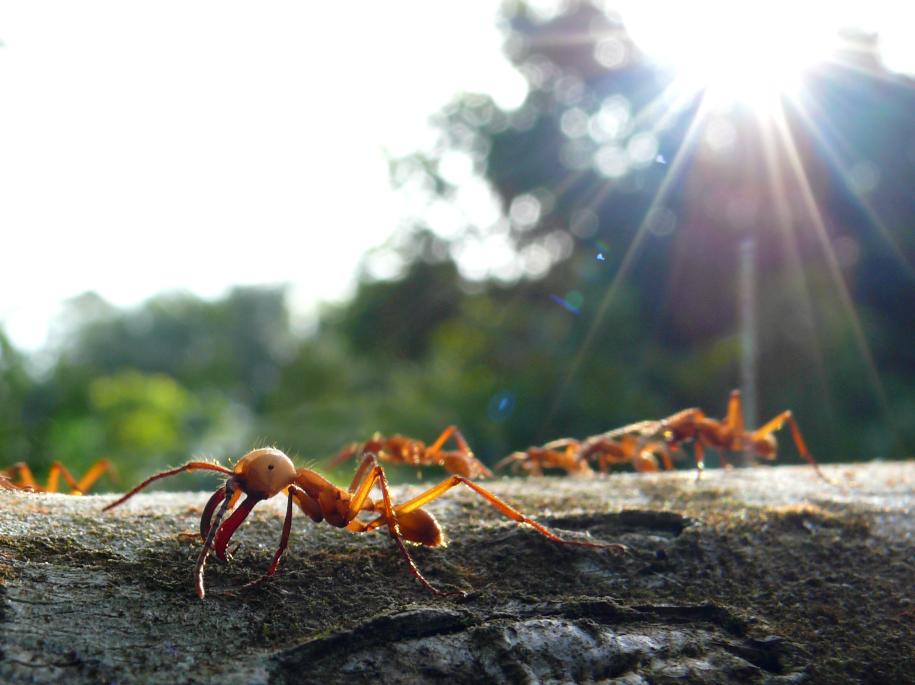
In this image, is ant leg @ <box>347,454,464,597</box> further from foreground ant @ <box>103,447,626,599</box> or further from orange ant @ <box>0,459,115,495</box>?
orange ant @ <box>0,459,115,495</box>

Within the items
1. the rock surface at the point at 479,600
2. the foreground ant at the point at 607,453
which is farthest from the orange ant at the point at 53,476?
the foreground ant at the point at 607,453

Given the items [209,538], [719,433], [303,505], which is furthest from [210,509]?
[719,433]

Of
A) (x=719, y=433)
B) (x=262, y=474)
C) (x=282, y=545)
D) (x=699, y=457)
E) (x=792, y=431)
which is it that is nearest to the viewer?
(x=282, y=545)

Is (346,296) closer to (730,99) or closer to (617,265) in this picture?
(617,265)

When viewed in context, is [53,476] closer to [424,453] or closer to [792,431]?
[424,453]

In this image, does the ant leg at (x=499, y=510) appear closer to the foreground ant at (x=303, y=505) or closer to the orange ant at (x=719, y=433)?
the foreground ant at (x=303, y=505)

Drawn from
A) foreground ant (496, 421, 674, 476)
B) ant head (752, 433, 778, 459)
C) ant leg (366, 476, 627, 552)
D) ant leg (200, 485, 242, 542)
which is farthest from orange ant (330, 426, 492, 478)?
ant leg (200, 485, 242, 542)
